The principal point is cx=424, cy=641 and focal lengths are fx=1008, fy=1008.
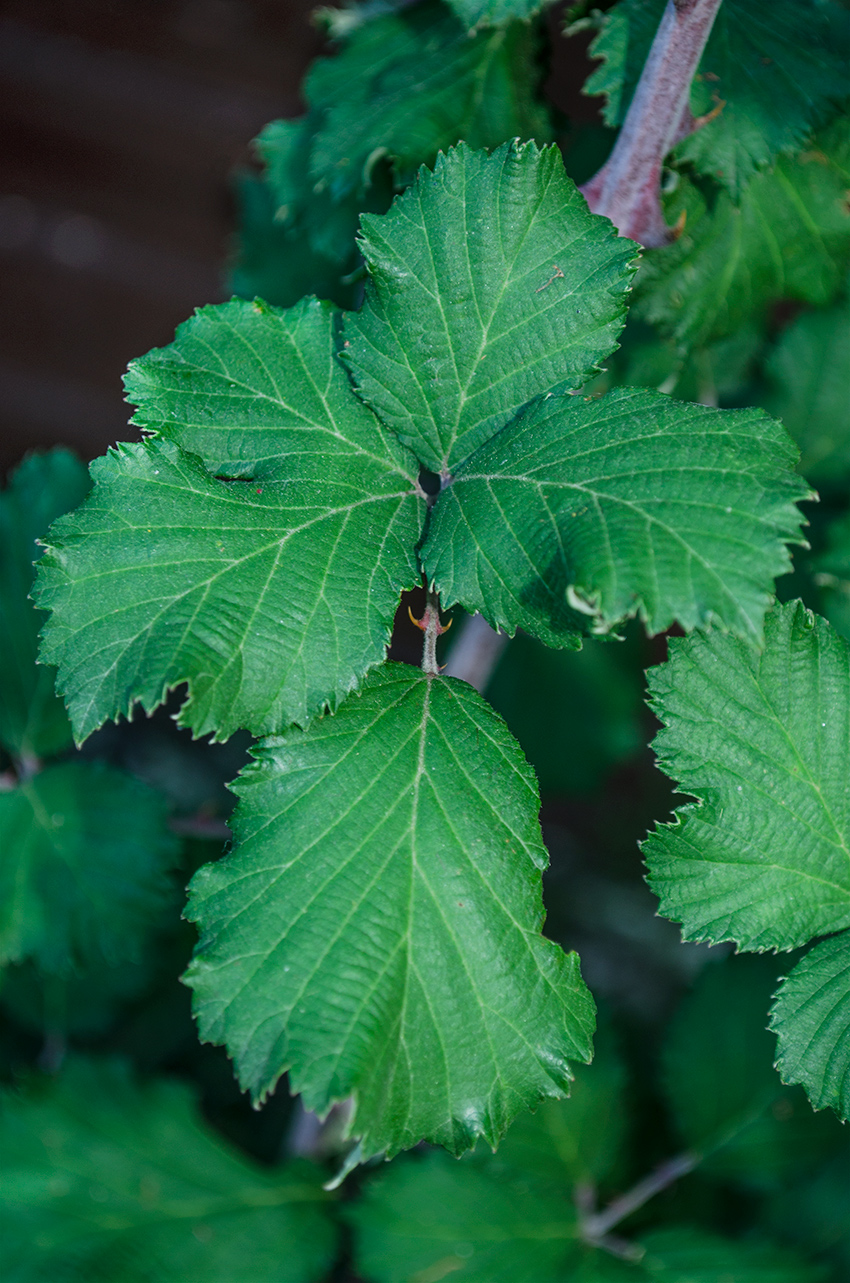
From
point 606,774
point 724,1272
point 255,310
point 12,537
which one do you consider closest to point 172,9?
point 12,537

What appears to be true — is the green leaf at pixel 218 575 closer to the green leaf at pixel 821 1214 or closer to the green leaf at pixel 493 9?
the green leaf at pixel 493 9

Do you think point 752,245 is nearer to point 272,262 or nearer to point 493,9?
point 493,9

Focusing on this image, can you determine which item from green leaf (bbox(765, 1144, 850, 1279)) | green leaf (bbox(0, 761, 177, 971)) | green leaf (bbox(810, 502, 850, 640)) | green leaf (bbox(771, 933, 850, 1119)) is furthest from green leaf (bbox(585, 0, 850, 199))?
green leaf (bbox(765, 1144, 850, 1279))

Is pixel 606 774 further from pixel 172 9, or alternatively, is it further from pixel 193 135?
pixel 172 9

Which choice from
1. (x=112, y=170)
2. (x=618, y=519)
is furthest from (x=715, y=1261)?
(x=112, y=170)

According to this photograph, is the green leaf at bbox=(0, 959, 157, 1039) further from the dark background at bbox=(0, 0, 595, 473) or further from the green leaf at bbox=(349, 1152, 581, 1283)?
the dark background at bbox=(0, 0, 595, 473)

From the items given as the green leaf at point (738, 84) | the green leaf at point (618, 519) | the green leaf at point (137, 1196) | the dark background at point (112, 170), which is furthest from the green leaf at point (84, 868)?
the dark background at point (112, 170)
